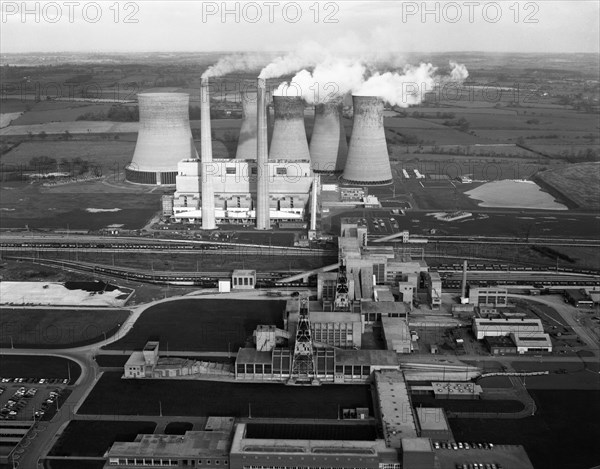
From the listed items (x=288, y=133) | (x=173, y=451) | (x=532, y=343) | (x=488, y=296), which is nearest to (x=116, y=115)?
(x=288, y=133)

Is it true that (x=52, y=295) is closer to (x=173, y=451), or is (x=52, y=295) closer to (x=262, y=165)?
(x=262, y=165)

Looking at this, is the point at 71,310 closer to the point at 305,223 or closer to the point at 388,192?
the point at 305,223

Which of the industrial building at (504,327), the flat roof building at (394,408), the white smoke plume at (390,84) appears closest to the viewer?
the flat roof building at (394,408)

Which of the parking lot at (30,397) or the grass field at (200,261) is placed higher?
the grass field at (200,261)

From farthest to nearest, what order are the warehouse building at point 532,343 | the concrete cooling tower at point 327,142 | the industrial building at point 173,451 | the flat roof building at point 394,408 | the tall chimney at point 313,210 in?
the concrete cooling tower at point 327,142
the tall chimney at point 313,210
the warehouse building at point 532,343
the flat roof building at point 394,408
the industrial building at point 173,451

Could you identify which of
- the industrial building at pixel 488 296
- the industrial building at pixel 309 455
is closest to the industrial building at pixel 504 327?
the industrial building at pixel 488 296

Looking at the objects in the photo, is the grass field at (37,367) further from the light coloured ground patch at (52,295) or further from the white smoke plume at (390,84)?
the white smoke plume at (390,84)
